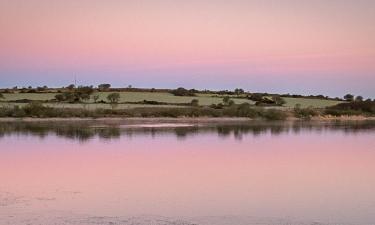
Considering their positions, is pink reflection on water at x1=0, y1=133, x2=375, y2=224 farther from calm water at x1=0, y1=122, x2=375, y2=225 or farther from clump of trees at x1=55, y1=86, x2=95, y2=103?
clump of trees at x1=55, y1=86, x2=95, y2=103

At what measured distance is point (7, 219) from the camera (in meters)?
9.59

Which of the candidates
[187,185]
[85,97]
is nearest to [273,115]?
[85,97]

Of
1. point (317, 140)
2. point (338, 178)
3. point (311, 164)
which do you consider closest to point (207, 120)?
point (317, 140)

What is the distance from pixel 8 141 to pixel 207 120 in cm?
2850

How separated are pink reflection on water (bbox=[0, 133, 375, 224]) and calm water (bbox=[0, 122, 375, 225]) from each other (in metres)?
0.02

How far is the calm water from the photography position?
32.8ft

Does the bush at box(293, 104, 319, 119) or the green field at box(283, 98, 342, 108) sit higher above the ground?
the green field at box(283, 98, 342, 108)

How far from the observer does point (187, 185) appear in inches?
529

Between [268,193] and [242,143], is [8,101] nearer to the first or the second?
[242,143]

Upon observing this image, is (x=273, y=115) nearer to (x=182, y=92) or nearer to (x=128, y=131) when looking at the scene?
(x=182, y=92)

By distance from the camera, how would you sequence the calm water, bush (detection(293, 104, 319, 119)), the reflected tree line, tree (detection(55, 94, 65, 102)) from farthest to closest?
tree (detection(55, 94, 65, 102)) → bush (detection(293, 104, 319, 119)) → the reflected tree line → the calm water

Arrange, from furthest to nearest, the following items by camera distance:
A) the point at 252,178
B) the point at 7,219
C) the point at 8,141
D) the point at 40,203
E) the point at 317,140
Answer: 1. the point at 317,140
2. the point at 8,141
3. the point at 252,178
4. the point at 40,203
5. the point at 7,219

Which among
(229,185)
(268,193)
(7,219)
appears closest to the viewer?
(7,219)

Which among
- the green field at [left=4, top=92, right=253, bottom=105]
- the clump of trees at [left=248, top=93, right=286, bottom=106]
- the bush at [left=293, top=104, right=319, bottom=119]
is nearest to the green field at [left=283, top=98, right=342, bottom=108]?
the clump of trees at [left=248, top=93, right=286, bottom=106]
